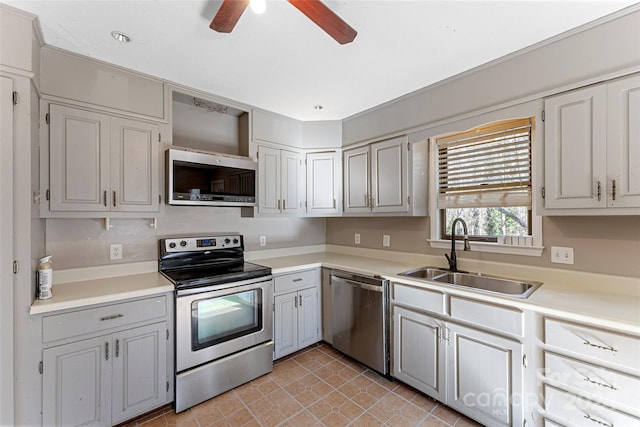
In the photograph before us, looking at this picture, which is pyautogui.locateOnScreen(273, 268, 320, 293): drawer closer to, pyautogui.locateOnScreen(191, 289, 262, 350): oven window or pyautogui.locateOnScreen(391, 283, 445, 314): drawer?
pyautogui.locateOnScreen(191, 289, 262, 350): oven window

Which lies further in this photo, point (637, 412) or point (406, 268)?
point (406, 268)

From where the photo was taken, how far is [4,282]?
1.43 metres

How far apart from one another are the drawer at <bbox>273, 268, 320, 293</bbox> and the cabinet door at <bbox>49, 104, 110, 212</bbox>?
1.44 meters

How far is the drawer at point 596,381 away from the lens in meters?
1.27

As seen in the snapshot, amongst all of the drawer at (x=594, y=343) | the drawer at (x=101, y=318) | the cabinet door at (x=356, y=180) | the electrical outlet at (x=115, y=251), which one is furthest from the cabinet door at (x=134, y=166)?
the drawer at (x=594, y=343)

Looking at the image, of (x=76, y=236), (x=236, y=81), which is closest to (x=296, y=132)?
(x=236, y=81)

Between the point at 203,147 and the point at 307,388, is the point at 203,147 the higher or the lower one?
the higher one

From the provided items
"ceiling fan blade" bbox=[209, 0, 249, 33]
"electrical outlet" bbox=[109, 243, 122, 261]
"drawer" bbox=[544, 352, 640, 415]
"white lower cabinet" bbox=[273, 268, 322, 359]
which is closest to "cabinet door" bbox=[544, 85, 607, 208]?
"drawer" bbox=[544, 352, 640, 415]

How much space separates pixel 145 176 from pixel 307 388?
2080 mm

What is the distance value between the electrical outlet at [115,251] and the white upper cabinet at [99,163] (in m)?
0.35

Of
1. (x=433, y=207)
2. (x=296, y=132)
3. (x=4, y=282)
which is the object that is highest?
(x=296, y=132)

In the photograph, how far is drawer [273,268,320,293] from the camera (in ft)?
8.39

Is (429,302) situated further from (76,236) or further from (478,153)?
(76,236)

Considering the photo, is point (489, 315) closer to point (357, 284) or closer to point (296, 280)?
point (357, 284)
